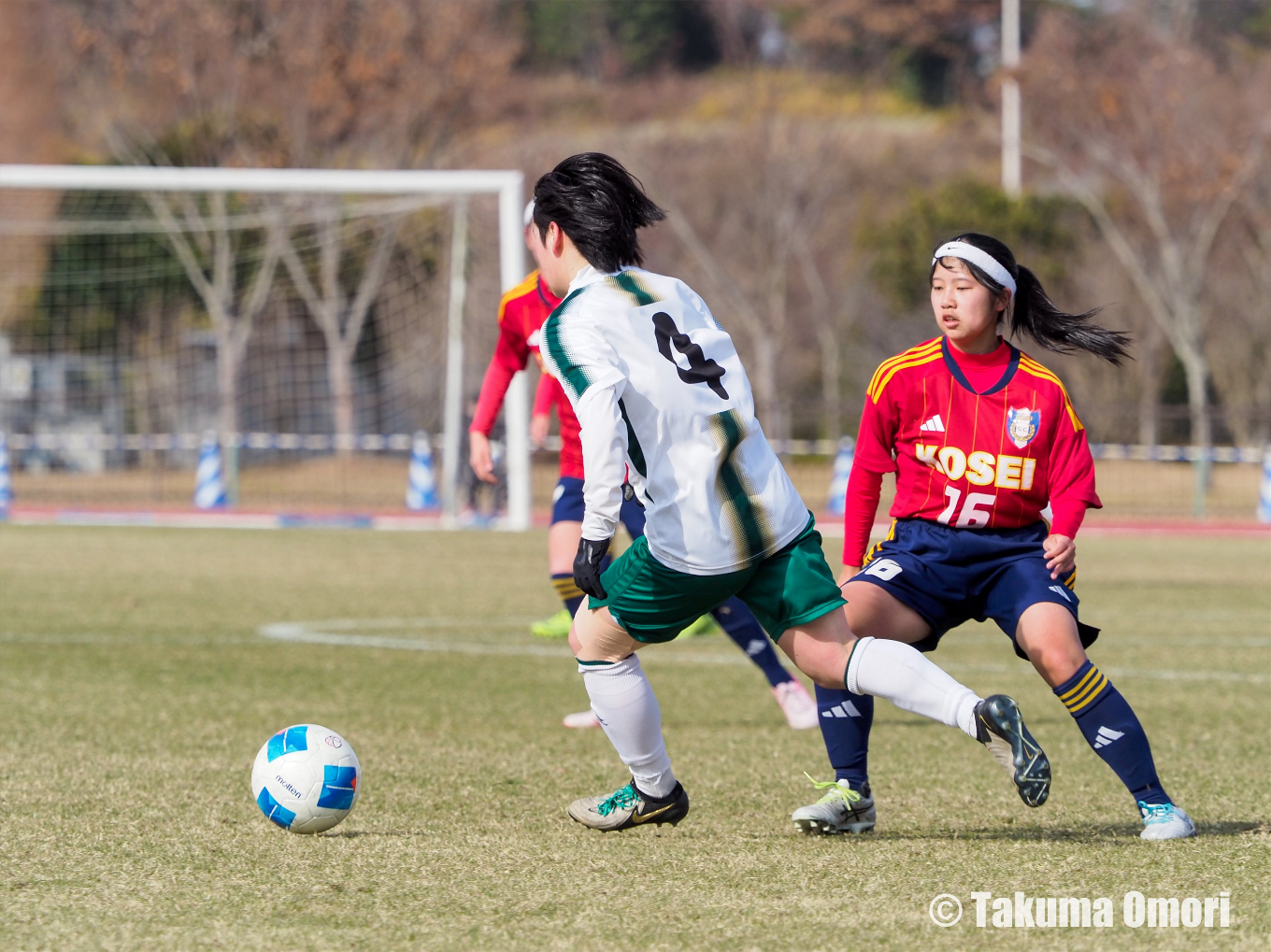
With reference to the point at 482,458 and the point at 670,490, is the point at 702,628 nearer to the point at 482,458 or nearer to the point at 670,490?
the point at 482,458

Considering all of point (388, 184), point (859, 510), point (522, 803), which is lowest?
point (522, 803)

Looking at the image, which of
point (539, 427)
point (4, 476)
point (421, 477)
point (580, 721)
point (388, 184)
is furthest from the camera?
point (421, 477)

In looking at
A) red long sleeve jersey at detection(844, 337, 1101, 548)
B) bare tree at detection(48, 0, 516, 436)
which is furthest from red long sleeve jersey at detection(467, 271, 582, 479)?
bare tree at detection(48, 0, 516, 436)

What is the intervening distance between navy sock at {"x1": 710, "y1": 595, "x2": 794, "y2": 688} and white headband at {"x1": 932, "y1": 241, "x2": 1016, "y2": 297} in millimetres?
2532

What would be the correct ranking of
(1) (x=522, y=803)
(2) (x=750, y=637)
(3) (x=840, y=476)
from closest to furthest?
(1) (x=522, y=803) < (2) (x=750, y=637) < (3) (x=840, y=476)

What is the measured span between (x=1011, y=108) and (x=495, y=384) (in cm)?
2961

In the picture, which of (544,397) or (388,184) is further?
(388,184)

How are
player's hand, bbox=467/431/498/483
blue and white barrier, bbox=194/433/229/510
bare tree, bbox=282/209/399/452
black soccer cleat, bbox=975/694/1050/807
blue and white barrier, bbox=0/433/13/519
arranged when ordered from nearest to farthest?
black soccer cleat, bbox=975/694/1050/807 < player's hand, bbox=467/431/498/483 < blue and white barrier, bbox=0/433/13/519 < blue and white barrier, bbox=194/433/229/510 < bare tree, bbox=282/209/399/452

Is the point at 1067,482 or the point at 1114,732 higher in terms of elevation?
the point at 1067,482

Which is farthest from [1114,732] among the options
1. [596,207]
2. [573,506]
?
[573,506]

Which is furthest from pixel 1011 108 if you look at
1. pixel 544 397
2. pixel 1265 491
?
pixel 544 397

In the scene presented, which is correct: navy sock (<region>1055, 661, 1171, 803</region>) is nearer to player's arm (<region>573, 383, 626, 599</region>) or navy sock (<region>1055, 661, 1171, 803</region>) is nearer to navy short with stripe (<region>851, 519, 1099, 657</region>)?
navy short with stripe (<region>851, 519, 1099, 657</region>)

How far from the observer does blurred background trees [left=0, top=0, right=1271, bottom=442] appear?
27.9 metres

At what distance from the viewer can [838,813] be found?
436 cm
